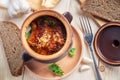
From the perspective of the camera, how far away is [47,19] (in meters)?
0.90

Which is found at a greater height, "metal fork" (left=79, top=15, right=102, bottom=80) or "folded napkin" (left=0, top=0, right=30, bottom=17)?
→ "folded napkin" (left=0, top=0, right=30, bottom=17)

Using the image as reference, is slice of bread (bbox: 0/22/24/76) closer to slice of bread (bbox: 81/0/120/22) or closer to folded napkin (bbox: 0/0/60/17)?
folded napkin (bbox: 0/0/60/17)

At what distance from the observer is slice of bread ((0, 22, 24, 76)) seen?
0.98 metres

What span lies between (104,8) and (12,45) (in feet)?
1.09

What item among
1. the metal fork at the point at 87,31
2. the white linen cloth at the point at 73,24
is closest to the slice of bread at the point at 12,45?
the white linen cloth at the point at 73,24

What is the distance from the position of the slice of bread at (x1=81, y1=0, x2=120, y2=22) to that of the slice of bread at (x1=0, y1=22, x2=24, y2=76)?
0.24m

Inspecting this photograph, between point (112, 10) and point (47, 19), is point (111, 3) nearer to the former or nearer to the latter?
point (112, 10)

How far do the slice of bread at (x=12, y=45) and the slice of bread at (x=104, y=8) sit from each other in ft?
0.79

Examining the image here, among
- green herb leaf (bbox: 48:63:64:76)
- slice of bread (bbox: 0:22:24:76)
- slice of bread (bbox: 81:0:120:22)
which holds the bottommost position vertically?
green herb leaf (bbox: 48:63:64:76)

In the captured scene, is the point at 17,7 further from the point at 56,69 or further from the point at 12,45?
the point at 56,69

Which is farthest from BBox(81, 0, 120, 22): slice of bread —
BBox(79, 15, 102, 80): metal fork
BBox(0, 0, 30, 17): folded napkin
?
BBox(0, 0, 30, 17): folded napkin

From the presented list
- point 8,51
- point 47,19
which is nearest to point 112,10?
point 47,19

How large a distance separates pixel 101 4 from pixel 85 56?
0.62 ft

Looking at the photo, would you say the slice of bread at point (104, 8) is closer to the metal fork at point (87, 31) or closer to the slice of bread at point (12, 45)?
the metal fork at point (87, 31)
